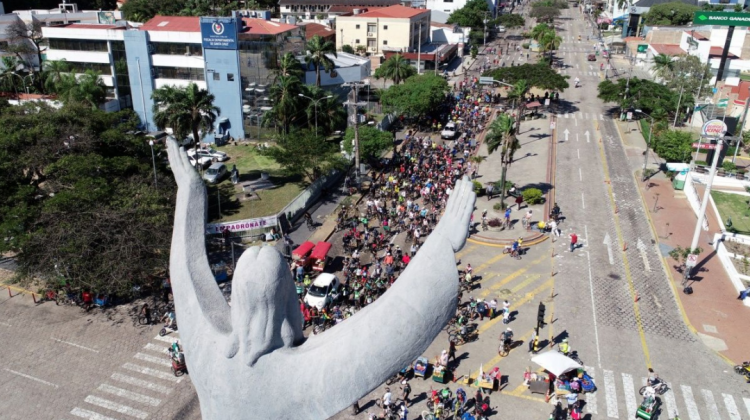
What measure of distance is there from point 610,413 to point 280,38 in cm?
4209

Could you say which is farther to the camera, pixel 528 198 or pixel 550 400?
pixel 528 198

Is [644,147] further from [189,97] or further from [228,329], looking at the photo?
[228,329]

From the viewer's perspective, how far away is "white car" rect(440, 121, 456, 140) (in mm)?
50925

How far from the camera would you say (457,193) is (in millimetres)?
9898

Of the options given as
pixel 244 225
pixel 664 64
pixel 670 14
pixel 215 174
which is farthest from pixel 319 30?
pixel 670 14

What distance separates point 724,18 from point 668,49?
18949 millimetres

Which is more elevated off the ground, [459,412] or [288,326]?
[288,326]

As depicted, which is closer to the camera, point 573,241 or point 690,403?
point 690,403

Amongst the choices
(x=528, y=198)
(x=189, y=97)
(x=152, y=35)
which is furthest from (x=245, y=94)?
(x=528, y=198)

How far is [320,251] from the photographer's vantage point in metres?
29.2

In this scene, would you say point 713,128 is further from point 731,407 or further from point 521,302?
point 731,407

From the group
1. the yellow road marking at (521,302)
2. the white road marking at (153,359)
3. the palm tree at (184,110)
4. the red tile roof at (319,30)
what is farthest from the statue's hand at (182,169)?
the red tile roof at (319,30)

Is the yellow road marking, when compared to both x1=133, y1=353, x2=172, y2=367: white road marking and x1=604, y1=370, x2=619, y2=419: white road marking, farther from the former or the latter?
x1=133, y1=353, x2=172, y2=367: white road marking

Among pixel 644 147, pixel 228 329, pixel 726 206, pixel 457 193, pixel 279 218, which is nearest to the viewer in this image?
pixel 457 193
